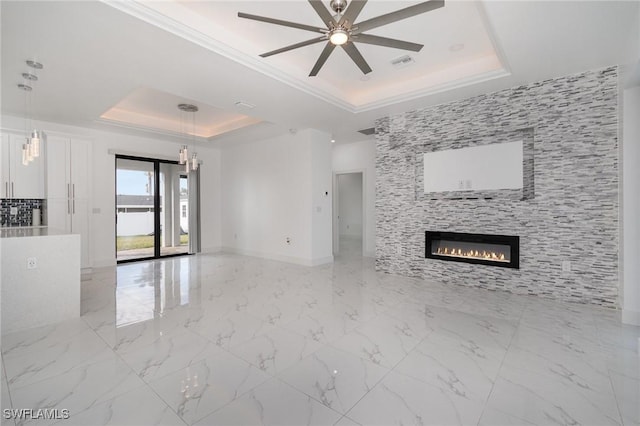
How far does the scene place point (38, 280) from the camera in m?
3.10

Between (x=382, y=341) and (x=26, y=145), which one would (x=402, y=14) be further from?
(x=26, y=145)

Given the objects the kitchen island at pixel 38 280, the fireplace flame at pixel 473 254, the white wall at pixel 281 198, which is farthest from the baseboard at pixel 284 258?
the kitchen island at pixel 38 280

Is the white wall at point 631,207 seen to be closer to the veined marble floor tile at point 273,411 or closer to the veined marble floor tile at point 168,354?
the veined marble floor tile at point 273,411

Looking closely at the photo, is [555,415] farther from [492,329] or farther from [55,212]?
[55,212]

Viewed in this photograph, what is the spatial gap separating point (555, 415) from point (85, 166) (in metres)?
7.15

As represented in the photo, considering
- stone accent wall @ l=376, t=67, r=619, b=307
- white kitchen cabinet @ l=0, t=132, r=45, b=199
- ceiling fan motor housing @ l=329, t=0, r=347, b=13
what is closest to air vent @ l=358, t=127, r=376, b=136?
stone accent wall @ l=376, t=67, r=619, b=307

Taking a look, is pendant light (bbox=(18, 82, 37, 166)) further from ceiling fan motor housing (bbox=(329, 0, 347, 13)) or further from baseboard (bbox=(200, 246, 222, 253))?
baseboard (bbox=(200, 246, 222, 253))

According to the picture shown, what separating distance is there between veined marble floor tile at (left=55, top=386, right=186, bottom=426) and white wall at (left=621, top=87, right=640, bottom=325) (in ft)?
14.1

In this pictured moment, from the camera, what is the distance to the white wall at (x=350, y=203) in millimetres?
11711

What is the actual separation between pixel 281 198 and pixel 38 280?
434 centimetres

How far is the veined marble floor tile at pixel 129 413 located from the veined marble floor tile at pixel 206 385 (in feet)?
0.17

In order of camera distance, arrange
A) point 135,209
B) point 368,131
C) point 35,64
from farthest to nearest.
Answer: point 135,209, point 368,131, point 35,64

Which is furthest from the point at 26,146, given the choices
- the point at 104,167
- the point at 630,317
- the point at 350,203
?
the point at 350,203

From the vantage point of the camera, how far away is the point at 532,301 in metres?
3.80
